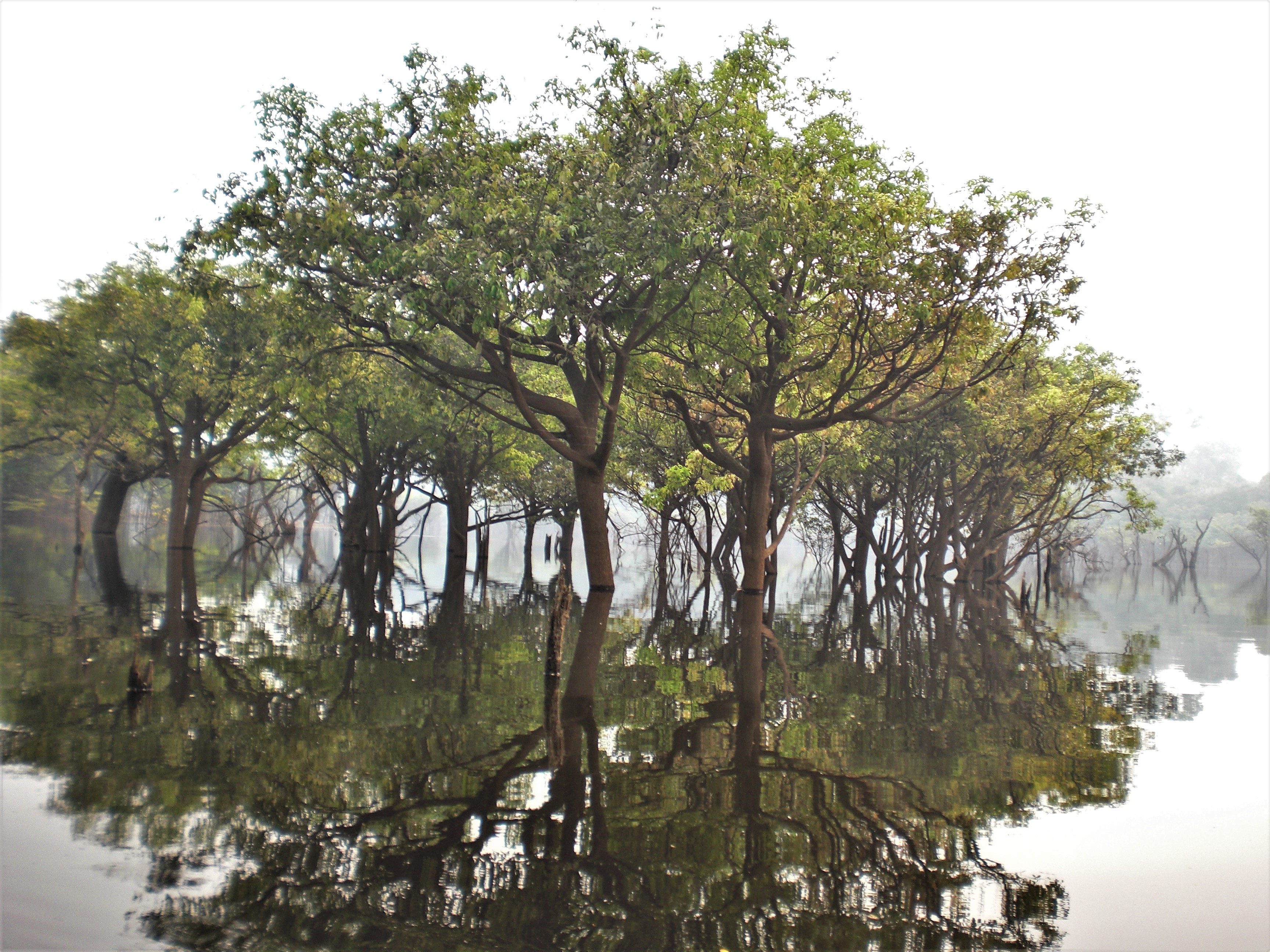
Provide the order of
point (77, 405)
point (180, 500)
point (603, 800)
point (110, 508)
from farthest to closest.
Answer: point (110, 508)
point (77, 405)
point (180, 500)
point (603, 800)

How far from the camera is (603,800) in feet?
21.6

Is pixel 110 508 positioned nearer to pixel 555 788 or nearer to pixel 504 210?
pixel 504 210

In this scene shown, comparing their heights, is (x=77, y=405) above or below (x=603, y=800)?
above

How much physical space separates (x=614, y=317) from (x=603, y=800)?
12.6 m

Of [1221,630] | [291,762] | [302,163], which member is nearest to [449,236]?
[302,163]

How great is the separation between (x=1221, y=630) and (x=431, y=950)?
25084 mm

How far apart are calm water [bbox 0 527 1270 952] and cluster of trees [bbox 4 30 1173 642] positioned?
6989mm

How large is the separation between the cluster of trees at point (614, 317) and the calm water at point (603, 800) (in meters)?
6.99

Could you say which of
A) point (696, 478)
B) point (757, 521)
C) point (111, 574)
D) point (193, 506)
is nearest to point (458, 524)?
point (193, 506)

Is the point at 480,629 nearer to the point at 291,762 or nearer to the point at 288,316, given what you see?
the point at 288,316

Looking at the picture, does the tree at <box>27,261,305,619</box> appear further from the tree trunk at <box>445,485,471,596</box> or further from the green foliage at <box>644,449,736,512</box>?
the green foliage at <box>644,449,736,512</box>

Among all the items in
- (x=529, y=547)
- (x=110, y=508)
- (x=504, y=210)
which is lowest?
(x=529, y=547)

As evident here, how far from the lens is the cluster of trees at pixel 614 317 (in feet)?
53.5

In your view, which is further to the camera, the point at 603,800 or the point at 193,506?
the point at 193,506
